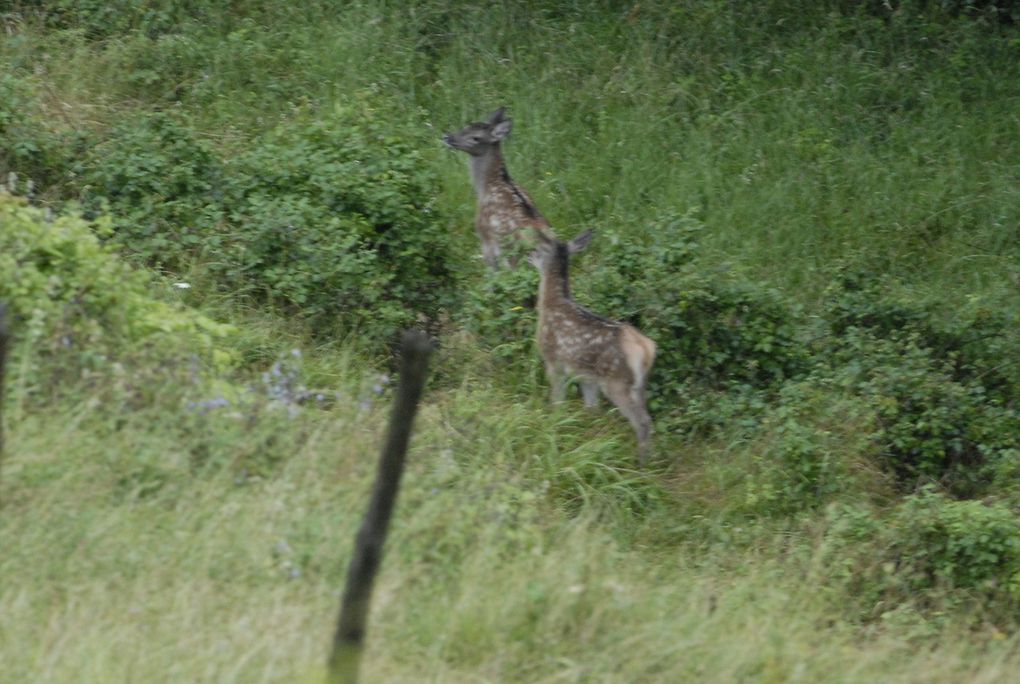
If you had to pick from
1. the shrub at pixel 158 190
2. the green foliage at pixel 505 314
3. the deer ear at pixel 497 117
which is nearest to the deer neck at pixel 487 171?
the deer ear at pixel 497 117

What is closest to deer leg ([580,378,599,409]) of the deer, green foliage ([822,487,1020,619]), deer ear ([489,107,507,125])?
the deer

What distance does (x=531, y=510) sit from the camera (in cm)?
649

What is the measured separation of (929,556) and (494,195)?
452cm

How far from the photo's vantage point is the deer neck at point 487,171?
1076cm

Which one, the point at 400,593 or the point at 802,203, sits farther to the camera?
the point at 802,203

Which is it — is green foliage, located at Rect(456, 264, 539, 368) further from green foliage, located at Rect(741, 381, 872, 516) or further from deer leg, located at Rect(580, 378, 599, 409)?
green foliage, located at Rect(741, 381, 872, 516)

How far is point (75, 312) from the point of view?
6.83m

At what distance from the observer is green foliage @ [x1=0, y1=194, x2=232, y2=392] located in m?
6.45

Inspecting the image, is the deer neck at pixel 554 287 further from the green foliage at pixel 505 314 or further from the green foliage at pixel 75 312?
the green foliage at pixel 75 312

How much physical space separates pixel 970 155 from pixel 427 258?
5.19 m

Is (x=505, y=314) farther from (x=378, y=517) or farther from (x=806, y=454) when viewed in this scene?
(x=378, y=517)

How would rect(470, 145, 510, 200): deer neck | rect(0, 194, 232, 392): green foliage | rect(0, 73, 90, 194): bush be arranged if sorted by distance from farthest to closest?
rect(470, 145, 510, 200): deer neck
rect(0, 73, 90, 194): bush
rect(0, 194, 232, 392): green foliage

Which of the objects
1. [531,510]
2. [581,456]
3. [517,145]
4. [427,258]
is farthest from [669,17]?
[531,510]

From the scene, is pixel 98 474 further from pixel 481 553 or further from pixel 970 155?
pixel 970 155
